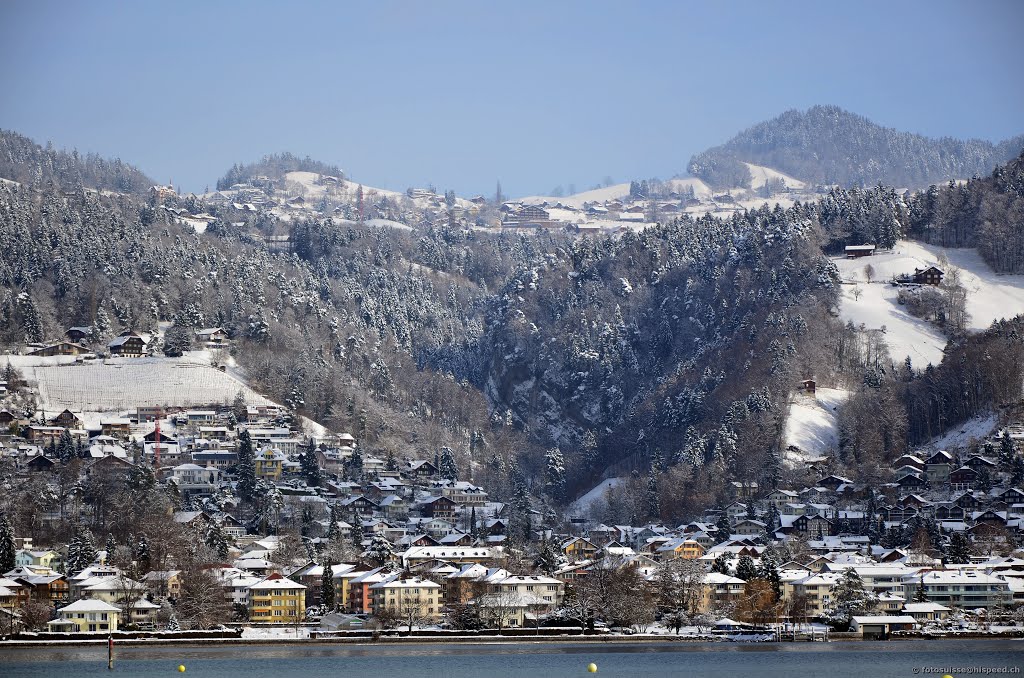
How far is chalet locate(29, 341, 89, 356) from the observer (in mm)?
164125

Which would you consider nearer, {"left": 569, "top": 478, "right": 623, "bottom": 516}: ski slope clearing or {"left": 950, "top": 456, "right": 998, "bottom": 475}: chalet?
{"left": 950, "top": 456, "right": 998, "bottom": 475}: chalet

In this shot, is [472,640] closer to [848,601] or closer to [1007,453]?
[848,601]

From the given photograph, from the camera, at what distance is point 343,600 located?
104m

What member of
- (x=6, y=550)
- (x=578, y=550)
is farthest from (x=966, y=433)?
(x=6, y=550)

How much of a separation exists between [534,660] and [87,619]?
22.7 meters

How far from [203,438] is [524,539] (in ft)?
102

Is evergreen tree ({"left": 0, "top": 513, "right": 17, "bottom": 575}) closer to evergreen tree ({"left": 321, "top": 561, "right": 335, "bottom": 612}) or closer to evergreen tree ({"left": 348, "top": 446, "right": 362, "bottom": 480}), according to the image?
evergreen tree ({"left": 321, "top": 561, "right": 335, "bottom": 612})

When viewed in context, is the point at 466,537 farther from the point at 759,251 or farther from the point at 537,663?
the point at 759,251

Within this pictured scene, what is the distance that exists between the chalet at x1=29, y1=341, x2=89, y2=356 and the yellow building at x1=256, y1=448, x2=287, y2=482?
28.4 m

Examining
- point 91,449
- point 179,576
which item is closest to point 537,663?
point 179,576

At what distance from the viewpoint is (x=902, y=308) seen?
161 m

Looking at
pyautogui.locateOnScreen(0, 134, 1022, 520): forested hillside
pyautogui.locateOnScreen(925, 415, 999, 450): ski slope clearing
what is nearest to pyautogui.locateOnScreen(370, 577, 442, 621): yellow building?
pyautogui.locateOnScreen(0, 134, 1022, 520): forested hillside

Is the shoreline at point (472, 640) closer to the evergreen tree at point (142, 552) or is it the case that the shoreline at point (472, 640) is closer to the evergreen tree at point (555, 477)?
the evergreen tree at point (142, 552)

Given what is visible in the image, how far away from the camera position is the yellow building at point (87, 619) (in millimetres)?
93625
